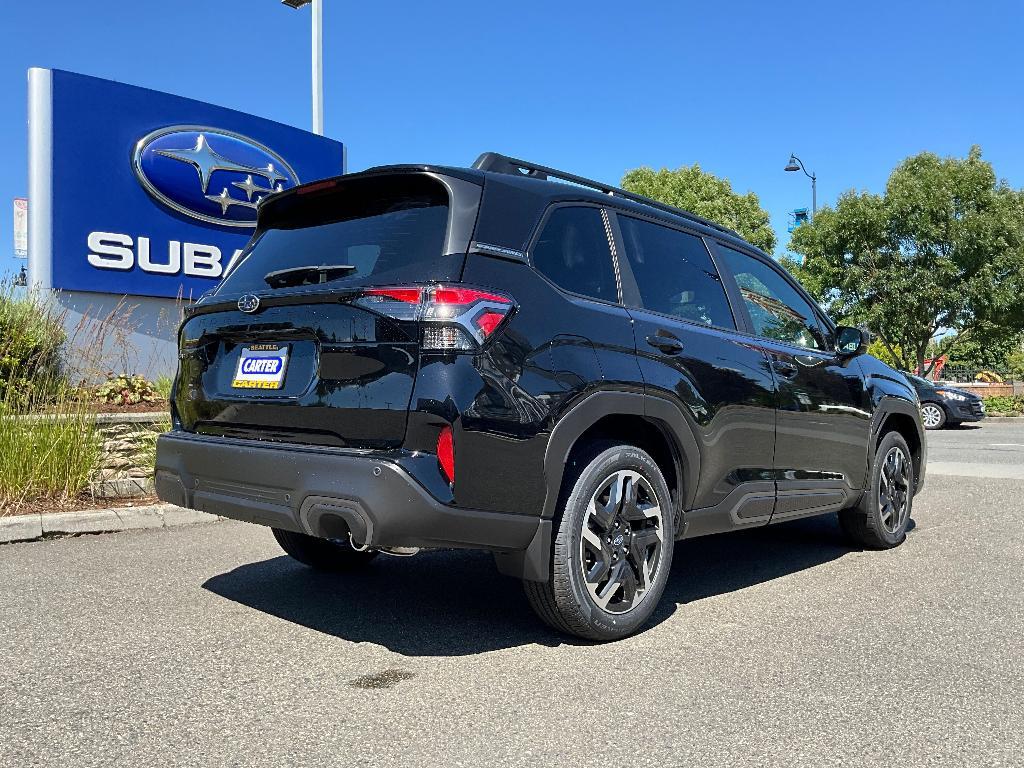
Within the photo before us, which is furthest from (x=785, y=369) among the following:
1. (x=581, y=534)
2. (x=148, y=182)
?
(x=148, y=182)

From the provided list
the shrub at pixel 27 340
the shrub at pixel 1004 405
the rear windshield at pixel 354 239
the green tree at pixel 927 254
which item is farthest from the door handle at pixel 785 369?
the shrub at pixel 1004 405

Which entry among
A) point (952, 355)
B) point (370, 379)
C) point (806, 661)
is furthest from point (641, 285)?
point (952, 355)

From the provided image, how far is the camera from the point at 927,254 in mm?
23516

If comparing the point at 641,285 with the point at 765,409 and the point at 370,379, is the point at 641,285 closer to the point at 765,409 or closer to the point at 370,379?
the point at 765,409

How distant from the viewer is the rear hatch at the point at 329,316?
3.15 meters

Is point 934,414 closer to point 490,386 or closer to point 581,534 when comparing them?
point 581,534

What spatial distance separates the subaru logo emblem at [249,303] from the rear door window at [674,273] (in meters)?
1.62

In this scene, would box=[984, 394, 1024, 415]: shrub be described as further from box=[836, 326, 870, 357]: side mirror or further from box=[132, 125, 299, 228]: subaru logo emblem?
box=[836, 326, 870, 357]: side mirror

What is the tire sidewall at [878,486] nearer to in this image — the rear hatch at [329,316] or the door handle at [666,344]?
the door handle at [666,344]

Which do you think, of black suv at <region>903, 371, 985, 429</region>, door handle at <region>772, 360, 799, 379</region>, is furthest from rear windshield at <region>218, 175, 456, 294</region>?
black suv at <region>903, 371, 985, 429</region>

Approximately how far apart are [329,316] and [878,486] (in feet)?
12.6

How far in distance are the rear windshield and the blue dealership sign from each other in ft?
21.1

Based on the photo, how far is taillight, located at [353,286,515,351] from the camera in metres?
3.08

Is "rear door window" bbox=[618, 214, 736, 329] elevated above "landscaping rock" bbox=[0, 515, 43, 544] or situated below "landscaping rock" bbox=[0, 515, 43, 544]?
above
